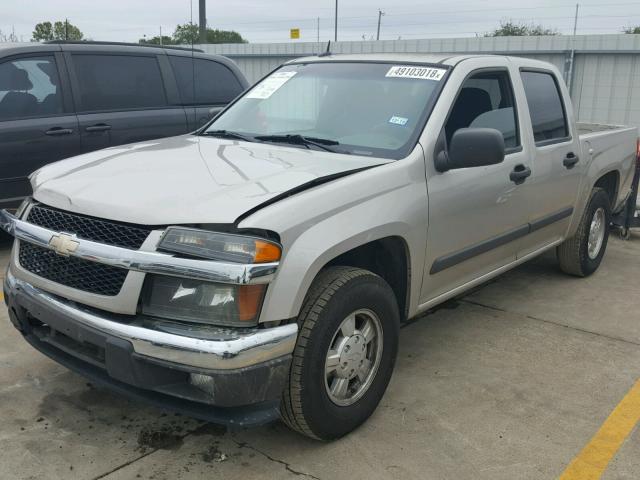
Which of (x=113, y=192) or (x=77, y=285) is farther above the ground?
(x=113, y=192)

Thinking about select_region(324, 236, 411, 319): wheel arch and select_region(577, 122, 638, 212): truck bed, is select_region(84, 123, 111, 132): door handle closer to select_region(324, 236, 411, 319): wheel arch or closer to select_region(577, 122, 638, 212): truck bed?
select_region(324, 236, 411, 319): wheel arch

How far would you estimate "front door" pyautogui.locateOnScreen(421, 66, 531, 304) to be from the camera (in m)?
3.47

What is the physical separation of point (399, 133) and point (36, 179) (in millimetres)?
1883

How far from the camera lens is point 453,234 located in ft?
11.7

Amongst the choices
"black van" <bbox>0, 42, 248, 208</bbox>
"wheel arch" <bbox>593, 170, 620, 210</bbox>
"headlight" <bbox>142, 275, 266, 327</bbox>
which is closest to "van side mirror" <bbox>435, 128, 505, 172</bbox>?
"headlight" <bbox>142, 275, 266, 327</bbox>

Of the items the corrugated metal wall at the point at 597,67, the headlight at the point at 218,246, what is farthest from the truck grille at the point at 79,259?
the corrugated metal wall at the point at 597,67

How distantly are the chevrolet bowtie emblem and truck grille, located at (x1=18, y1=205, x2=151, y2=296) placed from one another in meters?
0.04

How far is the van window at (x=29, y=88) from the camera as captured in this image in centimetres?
556

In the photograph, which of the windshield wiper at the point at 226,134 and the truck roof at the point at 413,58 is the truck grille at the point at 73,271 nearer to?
the windshield wiper at the point at 226,134

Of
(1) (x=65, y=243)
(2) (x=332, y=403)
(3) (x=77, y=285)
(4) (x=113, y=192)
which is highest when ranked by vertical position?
(4) (x=113, y=192)

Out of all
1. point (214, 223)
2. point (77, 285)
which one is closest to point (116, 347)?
point (77, 285)

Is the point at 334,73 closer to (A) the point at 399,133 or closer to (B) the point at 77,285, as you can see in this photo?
(A) the point at 399,133

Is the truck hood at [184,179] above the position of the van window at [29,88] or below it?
below

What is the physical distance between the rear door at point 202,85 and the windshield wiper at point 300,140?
10.1ft
